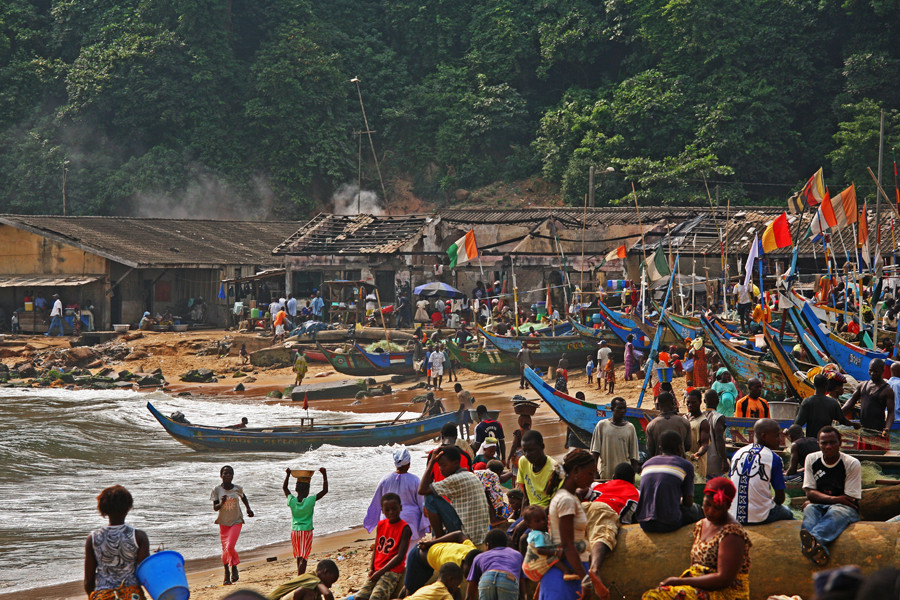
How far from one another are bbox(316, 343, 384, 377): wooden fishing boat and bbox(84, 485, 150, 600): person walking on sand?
66.7 ft

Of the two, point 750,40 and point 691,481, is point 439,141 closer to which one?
point 750,40

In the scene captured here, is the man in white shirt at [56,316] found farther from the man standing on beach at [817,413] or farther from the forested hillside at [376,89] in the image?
the man standing on beach at [817,413]

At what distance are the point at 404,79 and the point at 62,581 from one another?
1638 inches

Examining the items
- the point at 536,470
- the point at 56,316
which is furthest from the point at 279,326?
the point at 536,470

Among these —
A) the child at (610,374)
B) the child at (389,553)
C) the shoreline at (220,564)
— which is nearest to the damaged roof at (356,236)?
the child at (610,374)

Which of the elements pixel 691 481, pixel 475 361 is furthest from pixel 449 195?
A: pixel 691 481

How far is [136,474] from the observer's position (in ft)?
58.6

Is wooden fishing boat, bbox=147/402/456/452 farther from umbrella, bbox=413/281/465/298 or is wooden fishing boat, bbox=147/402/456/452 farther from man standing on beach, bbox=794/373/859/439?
umbrella, bbox=413/281/465/298

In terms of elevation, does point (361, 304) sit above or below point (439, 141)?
below

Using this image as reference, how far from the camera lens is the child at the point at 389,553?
23.6 feet

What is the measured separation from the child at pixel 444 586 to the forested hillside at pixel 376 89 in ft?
116

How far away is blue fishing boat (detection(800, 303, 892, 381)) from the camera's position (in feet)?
50.9

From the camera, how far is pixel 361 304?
32.3 metres

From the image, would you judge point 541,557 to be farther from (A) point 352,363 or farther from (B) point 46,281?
(B) point 46,281
